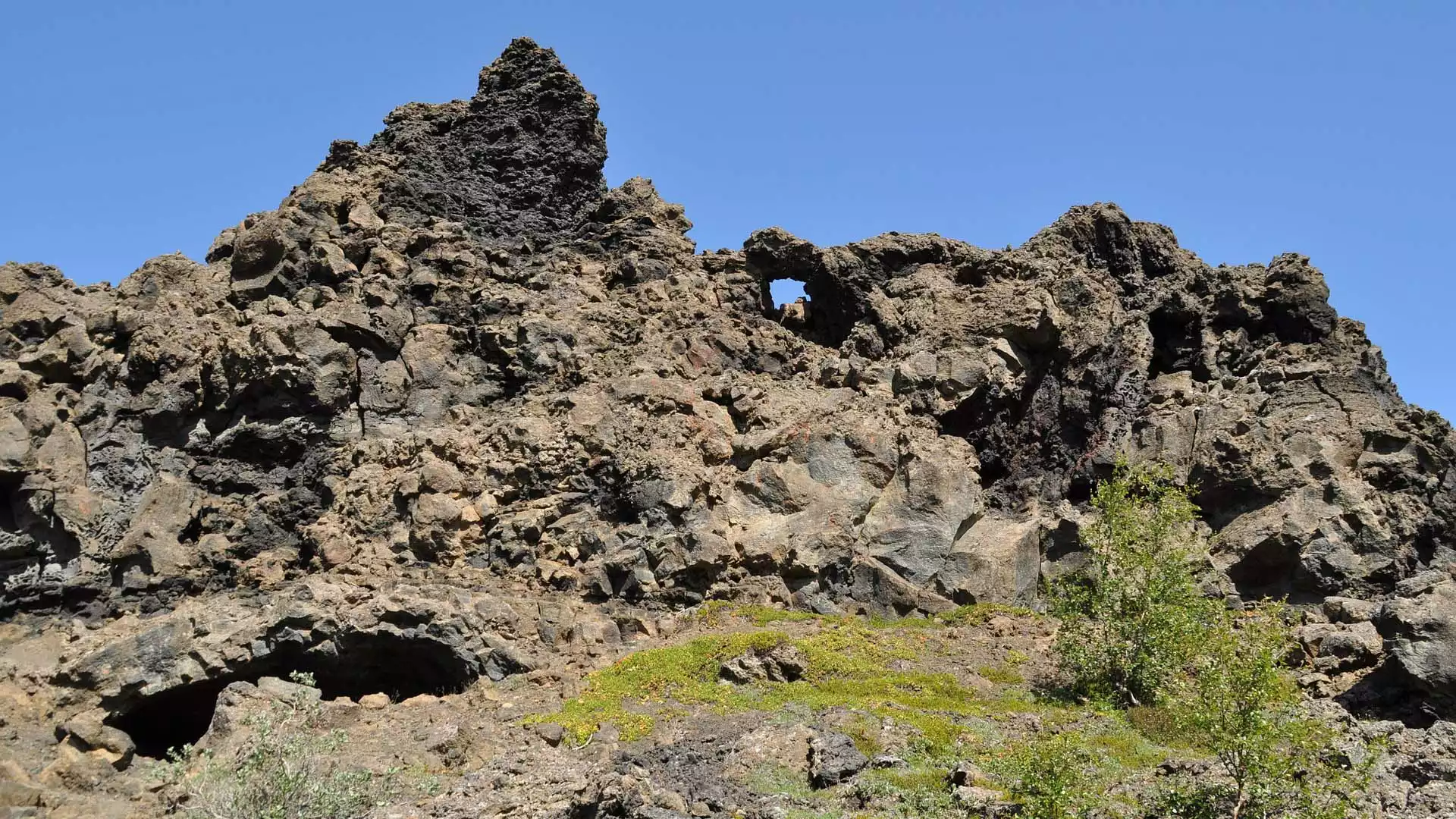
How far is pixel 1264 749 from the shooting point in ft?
75.9

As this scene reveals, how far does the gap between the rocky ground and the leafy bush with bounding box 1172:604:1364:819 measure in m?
2.76

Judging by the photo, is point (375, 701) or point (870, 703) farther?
point (375, 701)

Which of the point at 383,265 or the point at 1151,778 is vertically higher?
the point at 383,265

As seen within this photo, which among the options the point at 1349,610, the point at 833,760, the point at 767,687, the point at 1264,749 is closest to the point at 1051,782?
the point at 1264,749

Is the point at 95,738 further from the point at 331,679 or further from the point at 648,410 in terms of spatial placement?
the point at 648,410

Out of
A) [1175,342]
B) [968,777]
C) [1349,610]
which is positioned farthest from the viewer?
[1175,342]

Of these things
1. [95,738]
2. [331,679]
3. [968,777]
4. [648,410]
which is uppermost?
[648,410]

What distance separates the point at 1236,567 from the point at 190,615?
27888 mm

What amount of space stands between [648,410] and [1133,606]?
591 inches

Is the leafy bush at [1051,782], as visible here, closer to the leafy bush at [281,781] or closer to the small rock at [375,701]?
the leafy bush at [281,781]

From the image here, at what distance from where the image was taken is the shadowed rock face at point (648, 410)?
117 ft

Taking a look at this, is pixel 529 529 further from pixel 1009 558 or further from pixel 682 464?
pixel 1009 558

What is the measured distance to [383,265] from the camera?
40438 millimetres

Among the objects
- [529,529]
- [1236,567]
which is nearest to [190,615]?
[529,529]
